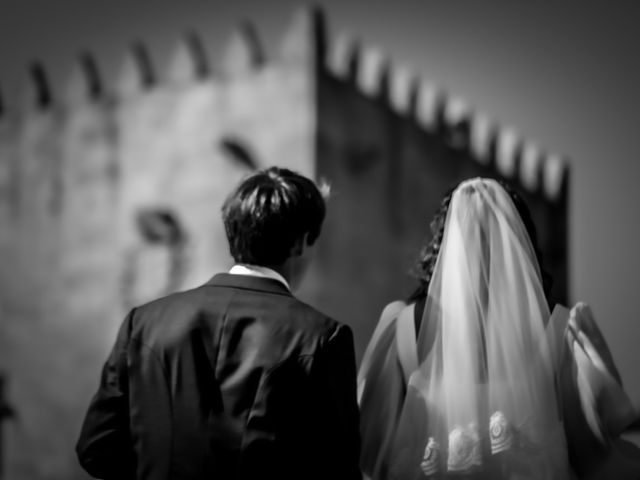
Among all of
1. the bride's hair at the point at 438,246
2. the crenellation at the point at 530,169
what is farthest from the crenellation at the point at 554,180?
the bride's hair at the point at 438,246

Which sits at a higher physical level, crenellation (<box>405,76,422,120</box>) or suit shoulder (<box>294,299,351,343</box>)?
crenellation (<box>405,76,422,120</box>)

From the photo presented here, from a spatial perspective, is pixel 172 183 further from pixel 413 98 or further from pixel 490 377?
pixel 490 377

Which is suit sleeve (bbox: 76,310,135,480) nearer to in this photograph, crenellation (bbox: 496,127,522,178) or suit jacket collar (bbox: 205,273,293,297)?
suit jacket collar (bbox: 205,273,293,297)

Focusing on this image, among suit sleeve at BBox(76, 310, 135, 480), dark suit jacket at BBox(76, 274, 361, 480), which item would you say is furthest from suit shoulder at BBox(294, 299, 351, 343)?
suit sleeve at BBox(76, 310, 135, 480)

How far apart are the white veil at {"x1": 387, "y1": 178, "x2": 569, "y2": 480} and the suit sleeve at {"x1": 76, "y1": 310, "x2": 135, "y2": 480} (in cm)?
87

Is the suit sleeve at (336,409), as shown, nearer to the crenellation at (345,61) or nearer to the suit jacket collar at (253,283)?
the suit jacket collar at (253,283)

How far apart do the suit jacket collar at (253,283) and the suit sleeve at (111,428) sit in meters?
0.29

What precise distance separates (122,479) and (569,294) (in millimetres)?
22741

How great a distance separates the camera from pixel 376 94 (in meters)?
15.8

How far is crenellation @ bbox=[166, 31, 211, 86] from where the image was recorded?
15828mm

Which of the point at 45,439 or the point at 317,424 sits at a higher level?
the point at 317,424

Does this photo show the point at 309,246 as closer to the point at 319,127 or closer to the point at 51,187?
the point at 319,127

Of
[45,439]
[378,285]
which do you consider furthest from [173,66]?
[45,439]

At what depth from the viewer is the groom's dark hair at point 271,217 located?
2535mm
